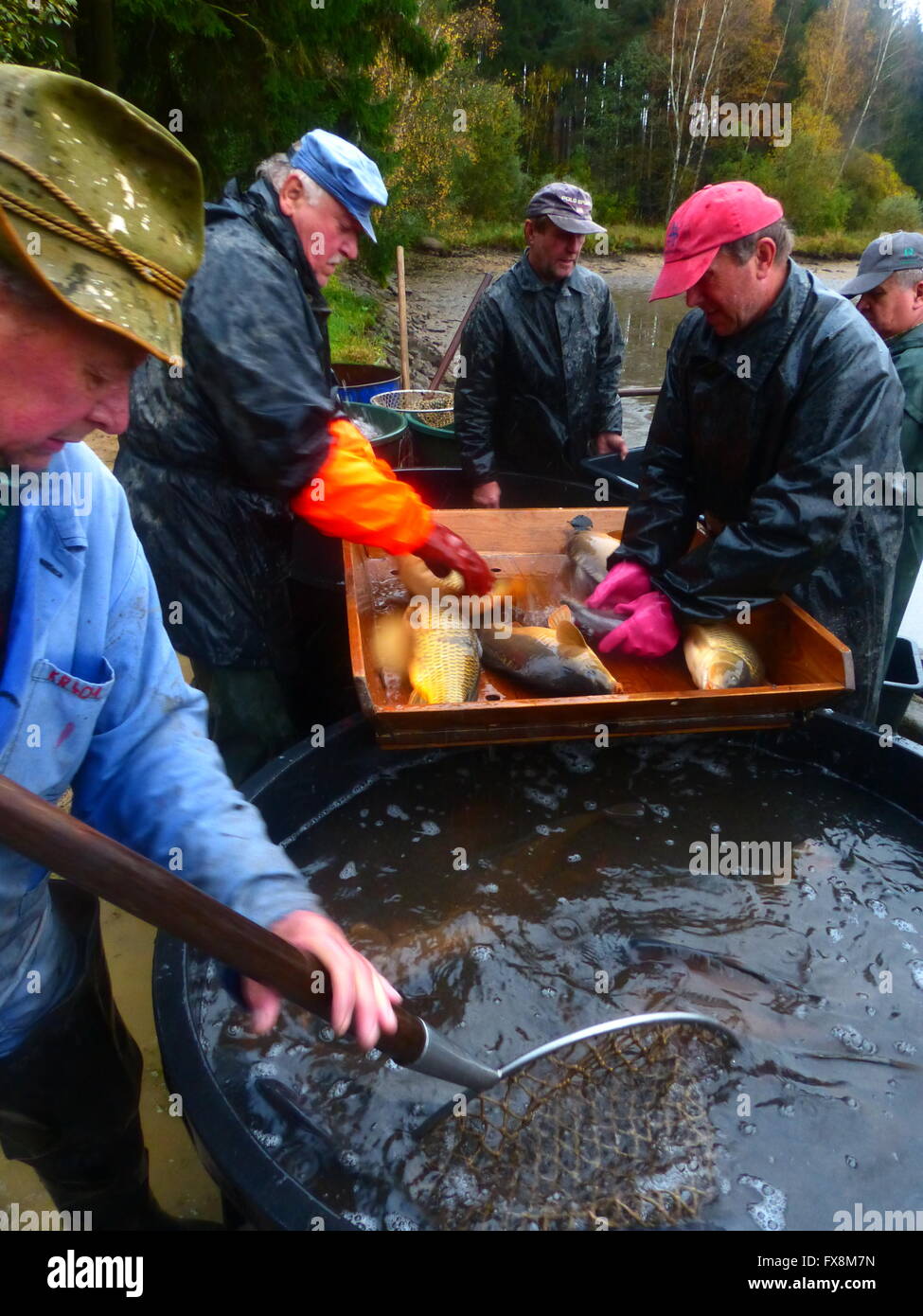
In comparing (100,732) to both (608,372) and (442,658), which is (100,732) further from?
(608,372)

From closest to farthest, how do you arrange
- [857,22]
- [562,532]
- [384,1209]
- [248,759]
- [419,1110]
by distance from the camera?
[384,1209] → [419,1110] → [248,759] → [562,532] → [857,22]

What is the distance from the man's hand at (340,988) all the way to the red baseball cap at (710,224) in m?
2.52

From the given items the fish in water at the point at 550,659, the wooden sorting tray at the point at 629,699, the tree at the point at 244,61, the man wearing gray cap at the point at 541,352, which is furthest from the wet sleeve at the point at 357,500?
the tree at the point at 244,61

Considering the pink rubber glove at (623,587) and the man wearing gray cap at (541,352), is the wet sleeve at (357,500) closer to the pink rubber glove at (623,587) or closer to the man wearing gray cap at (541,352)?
the pink rubber glove at (623,587)

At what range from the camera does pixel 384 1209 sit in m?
1.88

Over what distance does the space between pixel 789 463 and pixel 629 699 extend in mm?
1177

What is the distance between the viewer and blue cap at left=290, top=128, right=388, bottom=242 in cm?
303

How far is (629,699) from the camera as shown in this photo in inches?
104

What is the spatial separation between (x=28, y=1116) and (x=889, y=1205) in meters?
2.05

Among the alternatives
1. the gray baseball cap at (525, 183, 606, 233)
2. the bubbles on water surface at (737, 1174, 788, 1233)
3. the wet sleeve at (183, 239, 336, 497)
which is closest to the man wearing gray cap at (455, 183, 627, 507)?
the gray baseball cap at (525, 183, 606, 233)

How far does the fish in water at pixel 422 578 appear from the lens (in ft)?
12.0

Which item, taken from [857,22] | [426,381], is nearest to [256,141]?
[426,381]
